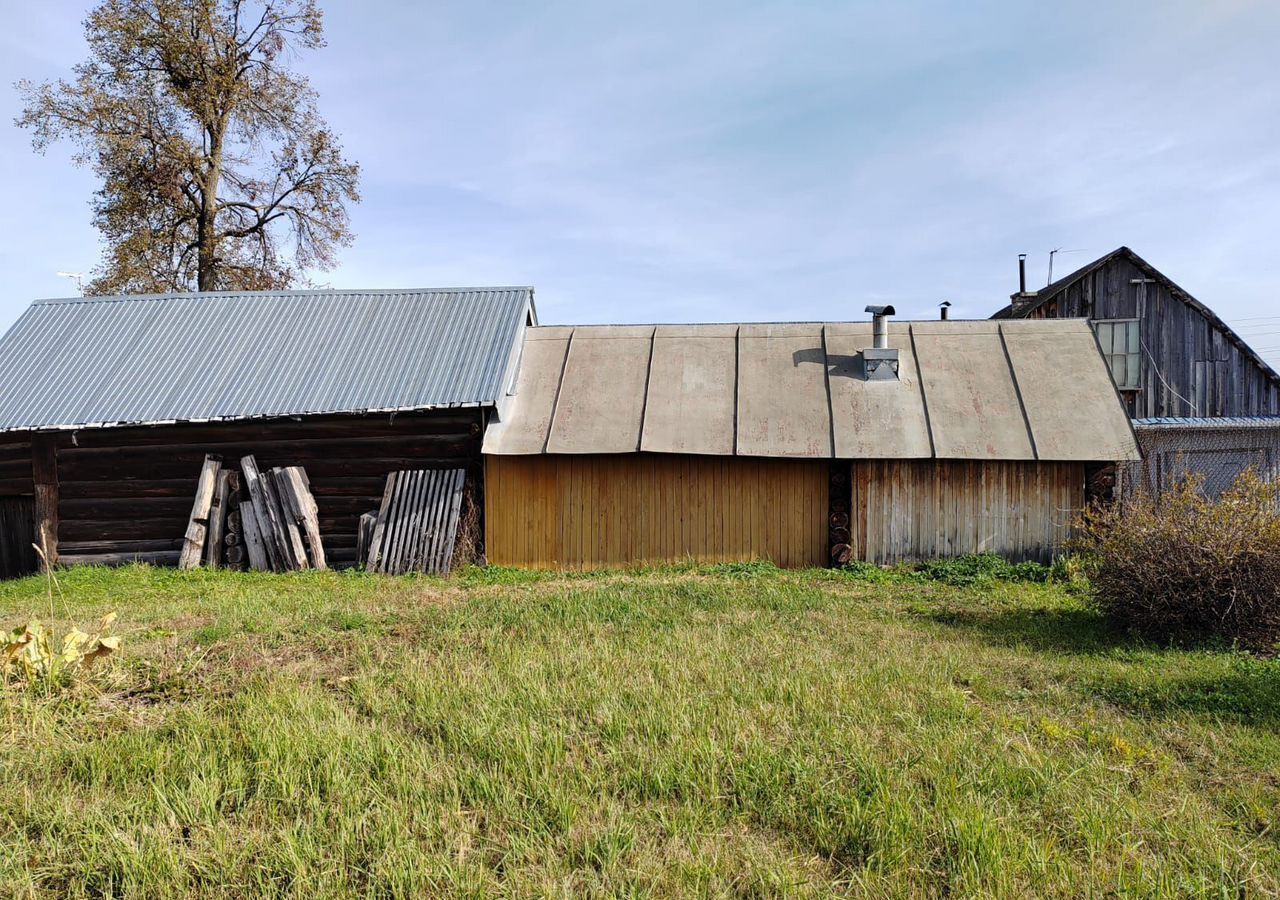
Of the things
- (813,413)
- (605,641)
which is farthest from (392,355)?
(605,641)

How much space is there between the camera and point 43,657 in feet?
18.9

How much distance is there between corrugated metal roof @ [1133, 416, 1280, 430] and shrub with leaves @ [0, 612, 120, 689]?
62.6 ft

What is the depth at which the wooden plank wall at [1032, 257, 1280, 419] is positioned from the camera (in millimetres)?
19031

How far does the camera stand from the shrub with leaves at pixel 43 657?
5668mm

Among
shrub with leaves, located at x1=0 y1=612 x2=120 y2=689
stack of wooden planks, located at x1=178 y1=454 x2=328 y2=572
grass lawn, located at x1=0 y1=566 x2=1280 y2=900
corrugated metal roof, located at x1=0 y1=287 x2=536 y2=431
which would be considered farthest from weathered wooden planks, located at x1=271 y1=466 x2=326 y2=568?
shrub with leaves, located at x1=0 y1=612 x2=120 y2=689

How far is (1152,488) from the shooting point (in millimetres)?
17359

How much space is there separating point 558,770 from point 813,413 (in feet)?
32.9

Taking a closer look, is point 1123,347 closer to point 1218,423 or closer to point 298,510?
point 1218,423

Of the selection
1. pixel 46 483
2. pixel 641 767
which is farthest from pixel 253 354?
pixel 641 767

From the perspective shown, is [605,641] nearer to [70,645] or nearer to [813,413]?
[70,645]

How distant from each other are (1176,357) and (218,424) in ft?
67.2

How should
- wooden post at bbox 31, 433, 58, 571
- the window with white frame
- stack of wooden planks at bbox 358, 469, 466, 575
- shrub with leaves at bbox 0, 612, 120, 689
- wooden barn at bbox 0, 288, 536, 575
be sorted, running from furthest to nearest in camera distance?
the window with white frame, wooden post at bbox 31, 433, 58, 571, wooden barn at bbox 0, 288, 536, 575, stack of wooden planks at bbox 358, 469, 466, 575, shrub with leaves at bbox 0, 612, 120, 689

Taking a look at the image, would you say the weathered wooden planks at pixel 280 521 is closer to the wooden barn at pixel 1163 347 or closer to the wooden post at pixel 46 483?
the wooden post at pixel 46 483

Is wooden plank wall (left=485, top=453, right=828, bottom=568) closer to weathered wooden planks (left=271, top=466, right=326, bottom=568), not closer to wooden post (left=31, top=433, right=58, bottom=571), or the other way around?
weathered wooden planks (left=271, top=466, right=326, bottom=568)
